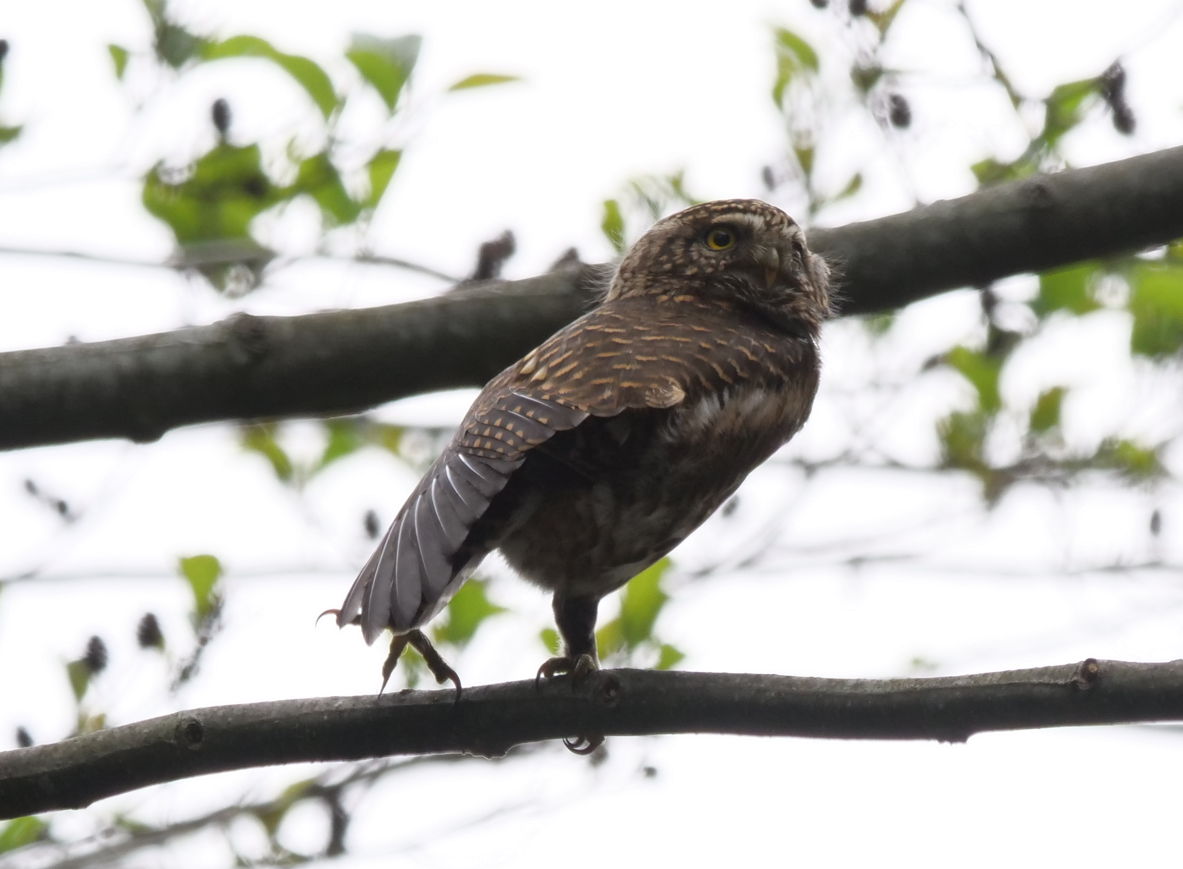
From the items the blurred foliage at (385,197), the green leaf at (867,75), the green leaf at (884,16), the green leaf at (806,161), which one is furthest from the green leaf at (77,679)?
the green leaf at (884,16)

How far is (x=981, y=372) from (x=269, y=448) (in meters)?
2.73

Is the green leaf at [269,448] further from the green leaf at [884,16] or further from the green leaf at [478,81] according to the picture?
the green leaf at [884,16]

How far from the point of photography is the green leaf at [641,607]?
453 centimetres

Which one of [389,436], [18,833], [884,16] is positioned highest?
[884,16]

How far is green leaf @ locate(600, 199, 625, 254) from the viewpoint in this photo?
494cm

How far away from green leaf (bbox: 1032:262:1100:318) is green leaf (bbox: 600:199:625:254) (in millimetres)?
1420

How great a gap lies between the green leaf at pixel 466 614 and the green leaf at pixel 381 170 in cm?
122

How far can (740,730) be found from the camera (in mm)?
2510

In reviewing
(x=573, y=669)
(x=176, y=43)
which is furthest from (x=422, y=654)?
(x=176, y=43)

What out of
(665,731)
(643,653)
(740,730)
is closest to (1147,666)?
(740,730)

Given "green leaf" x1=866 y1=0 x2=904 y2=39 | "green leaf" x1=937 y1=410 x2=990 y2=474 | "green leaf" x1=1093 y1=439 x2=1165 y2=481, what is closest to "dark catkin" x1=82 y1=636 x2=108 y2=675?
"green leaf" x1=866 y1=0 x2=904 y2=39

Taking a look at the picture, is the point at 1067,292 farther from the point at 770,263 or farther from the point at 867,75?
the point at 770,263

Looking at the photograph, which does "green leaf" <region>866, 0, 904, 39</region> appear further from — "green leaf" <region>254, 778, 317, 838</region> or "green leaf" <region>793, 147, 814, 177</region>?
"green leaf" <region>254, 778, 317, 838</region>

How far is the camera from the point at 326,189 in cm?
412
